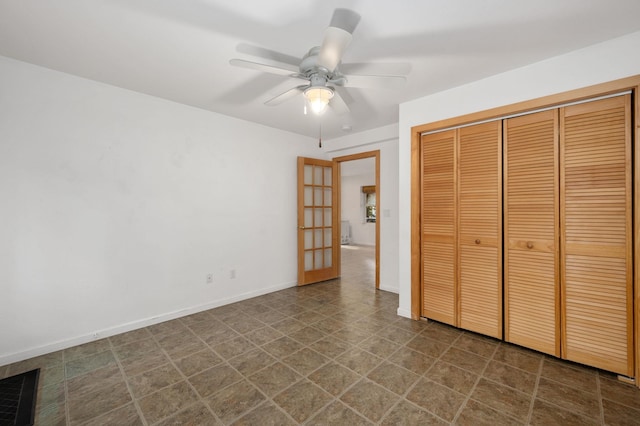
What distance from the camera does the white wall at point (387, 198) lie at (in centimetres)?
403

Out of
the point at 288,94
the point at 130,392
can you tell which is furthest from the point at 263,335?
the point at 288,94

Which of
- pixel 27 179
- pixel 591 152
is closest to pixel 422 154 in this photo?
pixel 591 152

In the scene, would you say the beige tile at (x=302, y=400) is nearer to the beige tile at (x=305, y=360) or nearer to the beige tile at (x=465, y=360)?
the beige tile at (x=305, y=360)

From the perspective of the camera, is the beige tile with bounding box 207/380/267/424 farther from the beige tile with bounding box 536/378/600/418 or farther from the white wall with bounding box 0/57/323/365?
the beige tile with bounding box 536/378/600/418

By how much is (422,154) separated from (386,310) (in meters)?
1.87

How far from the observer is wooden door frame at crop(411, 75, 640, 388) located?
187 cm

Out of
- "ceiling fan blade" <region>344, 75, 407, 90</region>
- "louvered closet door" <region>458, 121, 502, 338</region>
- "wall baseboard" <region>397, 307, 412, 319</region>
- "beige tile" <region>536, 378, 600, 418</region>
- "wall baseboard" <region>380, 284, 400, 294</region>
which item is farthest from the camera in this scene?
"wall baseboard" <region>380, 284, 400, 294</region>

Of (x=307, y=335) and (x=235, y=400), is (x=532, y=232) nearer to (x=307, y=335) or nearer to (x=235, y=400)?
(x=307, y=335)

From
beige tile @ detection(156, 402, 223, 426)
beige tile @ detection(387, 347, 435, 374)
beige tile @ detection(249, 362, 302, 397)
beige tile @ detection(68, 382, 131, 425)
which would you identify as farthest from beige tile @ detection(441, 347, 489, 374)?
beige tile @ detection(68, 382, 131, 425)

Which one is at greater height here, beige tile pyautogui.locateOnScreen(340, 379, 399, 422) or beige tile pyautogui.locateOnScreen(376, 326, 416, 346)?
beige tile pyautogui.locateOnScreen(376, 326, 416, 346)

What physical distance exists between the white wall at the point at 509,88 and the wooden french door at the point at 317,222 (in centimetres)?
172

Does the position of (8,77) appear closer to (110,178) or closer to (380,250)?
(110,178)

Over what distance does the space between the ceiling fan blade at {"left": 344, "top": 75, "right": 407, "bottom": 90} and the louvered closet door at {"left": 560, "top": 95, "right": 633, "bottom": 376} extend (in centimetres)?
145

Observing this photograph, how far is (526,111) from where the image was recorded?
2328 mm
